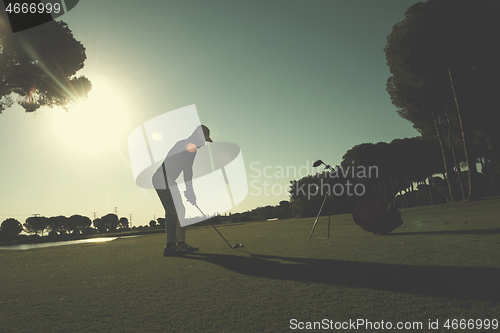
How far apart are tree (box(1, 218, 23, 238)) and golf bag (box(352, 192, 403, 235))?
175 meters

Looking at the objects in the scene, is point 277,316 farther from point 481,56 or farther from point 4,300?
point 481,56

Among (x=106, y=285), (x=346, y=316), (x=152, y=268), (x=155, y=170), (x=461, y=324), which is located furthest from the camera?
(x=155, y=170)

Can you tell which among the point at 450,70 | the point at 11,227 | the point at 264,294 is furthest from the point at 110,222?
the point at 264,294

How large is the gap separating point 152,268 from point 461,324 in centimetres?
409

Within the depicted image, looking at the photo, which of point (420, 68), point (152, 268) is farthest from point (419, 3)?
point (152, 268)

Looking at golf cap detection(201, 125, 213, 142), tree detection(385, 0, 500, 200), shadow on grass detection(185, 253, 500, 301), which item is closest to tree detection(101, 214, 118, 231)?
tree detection(385, 0, 500, 200)

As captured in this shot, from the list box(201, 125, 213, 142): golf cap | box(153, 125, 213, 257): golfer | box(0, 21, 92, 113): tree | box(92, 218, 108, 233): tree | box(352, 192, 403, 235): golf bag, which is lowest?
box(92, 218, 108, 233): tree

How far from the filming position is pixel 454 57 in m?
23.5

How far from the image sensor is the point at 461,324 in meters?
1.78

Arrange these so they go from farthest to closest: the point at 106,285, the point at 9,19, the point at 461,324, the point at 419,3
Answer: the point at 419,3, the point at 9,19, the point at 106,285, the point at 461,324

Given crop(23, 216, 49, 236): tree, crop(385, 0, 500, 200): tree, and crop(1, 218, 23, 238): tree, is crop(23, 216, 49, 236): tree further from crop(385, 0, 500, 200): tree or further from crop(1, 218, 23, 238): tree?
crop(385, 0, 500, 200): tree

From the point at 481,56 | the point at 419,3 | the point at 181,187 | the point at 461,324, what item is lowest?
the point at 461,324

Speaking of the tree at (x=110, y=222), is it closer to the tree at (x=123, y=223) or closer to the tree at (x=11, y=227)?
the tree at (x=123, y=223)

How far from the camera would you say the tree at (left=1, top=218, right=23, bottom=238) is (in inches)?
5197
